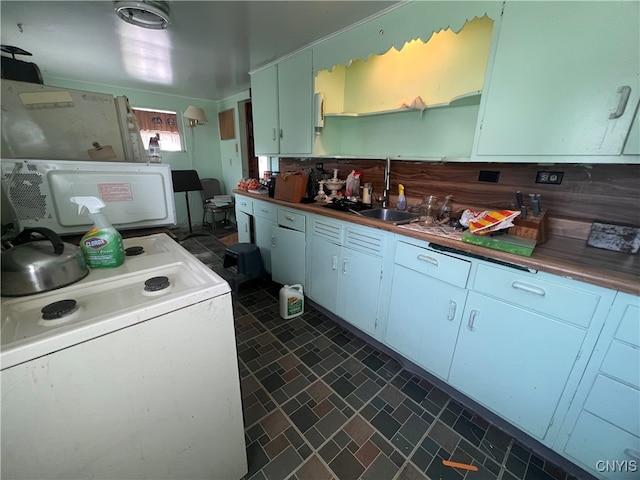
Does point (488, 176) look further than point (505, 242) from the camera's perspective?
Yes

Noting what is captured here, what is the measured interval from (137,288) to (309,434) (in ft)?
3.62

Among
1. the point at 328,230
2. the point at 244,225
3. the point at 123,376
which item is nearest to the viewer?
the point at 123,376

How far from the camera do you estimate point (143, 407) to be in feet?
2.42

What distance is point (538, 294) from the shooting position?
111 centimetres

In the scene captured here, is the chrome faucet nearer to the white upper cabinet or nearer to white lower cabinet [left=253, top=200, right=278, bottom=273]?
the white upper cabinet

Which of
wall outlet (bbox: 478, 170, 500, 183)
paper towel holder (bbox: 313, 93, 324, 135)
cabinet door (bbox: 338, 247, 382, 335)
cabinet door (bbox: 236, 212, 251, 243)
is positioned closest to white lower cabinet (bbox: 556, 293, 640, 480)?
wall outlet (bbox: 478, 170, 500, 183)

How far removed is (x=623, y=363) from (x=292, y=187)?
218cm

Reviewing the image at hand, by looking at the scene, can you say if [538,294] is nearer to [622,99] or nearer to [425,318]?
[425,318]

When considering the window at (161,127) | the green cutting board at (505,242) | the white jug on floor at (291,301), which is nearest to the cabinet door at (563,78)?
the green cutting board at (505,242)

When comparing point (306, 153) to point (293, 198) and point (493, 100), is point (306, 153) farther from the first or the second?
point (493, 100)

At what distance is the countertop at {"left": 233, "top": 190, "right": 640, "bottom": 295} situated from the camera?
0.95m

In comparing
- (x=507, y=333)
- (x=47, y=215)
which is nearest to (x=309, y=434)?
(x=507, y=333)

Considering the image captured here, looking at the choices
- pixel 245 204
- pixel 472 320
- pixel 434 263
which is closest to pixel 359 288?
pixel 434 263

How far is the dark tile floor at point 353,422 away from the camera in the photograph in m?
1.17
